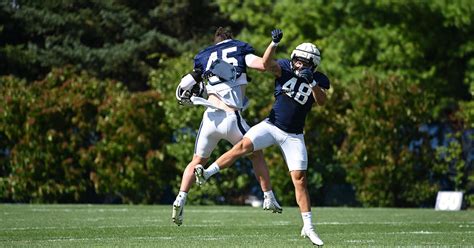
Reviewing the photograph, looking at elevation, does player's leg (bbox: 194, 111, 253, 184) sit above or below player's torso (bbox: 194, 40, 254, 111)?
below

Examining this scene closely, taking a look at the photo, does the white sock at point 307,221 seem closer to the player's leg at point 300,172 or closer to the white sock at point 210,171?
the player's leg at point 300,172

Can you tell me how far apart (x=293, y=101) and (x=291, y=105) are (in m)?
0.05

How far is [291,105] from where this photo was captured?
10.1 m

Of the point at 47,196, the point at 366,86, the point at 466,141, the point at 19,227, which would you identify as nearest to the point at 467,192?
the point at 466,141

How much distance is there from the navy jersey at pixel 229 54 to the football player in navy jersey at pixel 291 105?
776mm

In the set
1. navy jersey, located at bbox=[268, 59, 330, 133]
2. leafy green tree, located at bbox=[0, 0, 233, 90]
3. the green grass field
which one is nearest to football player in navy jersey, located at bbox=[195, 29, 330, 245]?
navy jersey, located at bbox=[268, 59, 330, 133]

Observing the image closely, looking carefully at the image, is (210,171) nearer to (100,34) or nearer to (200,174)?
(200,174)

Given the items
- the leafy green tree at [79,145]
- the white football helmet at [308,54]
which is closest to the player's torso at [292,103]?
the white football helmet at [308,54]

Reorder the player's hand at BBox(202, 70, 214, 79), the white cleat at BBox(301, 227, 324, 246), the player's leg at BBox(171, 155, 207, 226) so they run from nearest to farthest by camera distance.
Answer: the white cleat at BBox(301, 227, 324, 246)
the player's leg at BBox(171, 155, 207, 226)
the player's hand at BBox(202, 70, 214, 79)

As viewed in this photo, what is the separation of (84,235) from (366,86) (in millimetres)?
10112

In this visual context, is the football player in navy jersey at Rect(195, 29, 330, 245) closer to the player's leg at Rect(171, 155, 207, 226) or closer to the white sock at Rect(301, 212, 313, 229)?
the white sock at Rect(301, 212, 313, 229)

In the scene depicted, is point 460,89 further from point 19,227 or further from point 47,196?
point 19,227

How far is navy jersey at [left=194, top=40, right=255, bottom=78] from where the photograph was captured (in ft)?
36.0

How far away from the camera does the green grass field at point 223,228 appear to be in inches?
402
